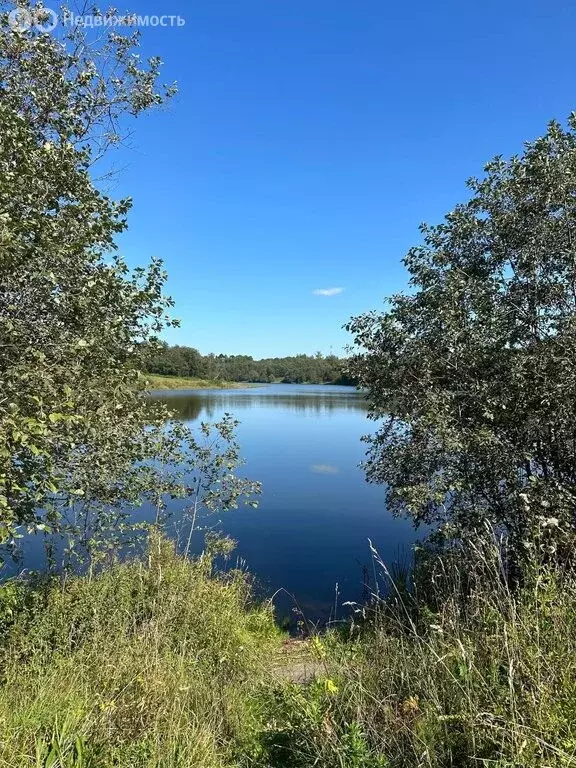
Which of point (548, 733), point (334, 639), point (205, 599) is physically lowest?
point (334, 639)

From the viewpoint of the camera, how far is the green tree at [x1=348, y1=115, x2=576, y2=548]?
5.89 metres

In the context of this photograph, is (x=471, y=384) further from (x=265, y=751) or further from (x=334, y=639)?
(x=265, y=751)

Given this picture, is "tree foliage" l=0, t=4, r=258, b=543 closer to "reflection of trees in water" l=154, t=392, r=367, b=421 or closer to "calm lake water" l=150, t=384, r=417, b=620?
"calm lake water" l=150, t=384, r=417, b=620

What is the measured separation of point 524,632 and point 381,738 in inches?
43.4

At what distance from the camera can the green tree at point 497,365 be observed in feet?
19.3

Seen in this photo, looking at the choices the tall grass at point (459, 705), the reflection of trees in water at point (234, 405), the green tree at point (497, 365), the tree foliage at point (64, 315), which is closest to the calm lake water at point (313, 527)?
the tree foliage at point (64, 315)

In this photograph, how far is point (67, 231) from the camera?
4.66 meters

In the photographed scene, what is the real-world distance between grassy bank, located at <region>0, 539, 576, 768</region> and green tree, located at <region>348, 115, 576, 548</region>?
1.86m

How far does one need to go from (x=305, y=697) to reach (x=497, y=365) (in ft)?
14.1

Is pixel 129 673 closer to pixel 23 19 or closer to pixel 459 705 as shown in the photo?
pixel 459 705

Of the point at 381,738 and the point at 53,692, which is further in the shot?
the point at 53,692

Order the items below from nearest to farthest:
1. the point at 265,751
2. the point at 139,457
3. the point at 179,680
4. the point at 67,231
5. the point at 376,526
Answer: the point at 265,751, the point at 179,680, the point at 67,231, the point at 139,457, the point at 376,526

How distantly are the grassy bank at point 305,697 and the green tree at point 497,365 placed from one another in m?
1.86

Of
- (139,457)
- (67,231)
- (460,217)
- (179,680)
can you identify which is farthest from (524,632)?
(460,217)
